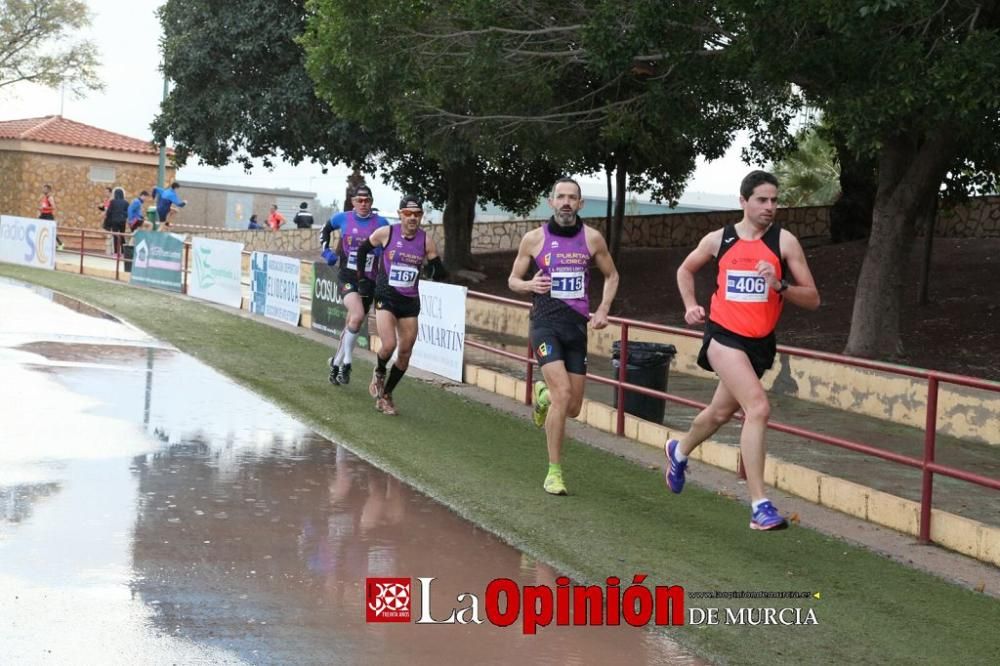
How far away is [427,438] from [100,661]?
6.49 metres

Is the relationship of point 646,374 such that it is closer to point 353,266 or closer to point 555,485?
point 353,266

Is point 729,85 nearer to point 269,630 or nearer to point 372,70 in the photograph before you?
point 372,70

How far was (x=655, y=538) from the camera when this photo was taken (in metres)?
8.23

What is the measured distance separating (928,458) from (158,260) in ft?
71.1

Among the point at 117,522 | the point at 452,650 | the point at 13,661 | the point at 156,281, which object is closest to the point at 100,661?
the point at 13,661

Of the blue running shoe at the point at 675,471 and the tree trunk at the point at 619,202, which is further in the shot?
the tree trunk at the point at 619,202

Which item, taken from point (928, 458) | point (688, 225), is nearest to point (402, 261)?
point (928, 458)

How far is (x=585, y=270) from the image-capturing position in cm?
937

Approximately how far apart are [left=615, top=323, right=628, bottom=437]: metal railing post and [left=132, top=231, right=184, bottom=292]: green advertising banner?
52.4ft

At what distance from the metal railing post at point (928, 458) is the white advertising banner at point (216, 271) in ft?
56.4

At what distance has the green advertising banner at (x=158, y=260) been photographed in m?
27.2

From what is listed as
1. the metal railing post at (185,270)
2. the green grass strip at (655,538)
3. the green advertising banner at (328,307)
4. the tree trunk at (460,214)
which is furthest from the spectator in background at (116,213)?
the green grass strip at (655,538)

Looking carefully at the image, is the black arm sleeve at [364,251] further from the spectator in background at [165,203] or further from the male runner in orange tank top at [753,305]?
the spectator in background at [165,203]

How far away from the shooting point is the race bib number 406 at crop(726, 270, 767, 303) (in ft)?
25.6
